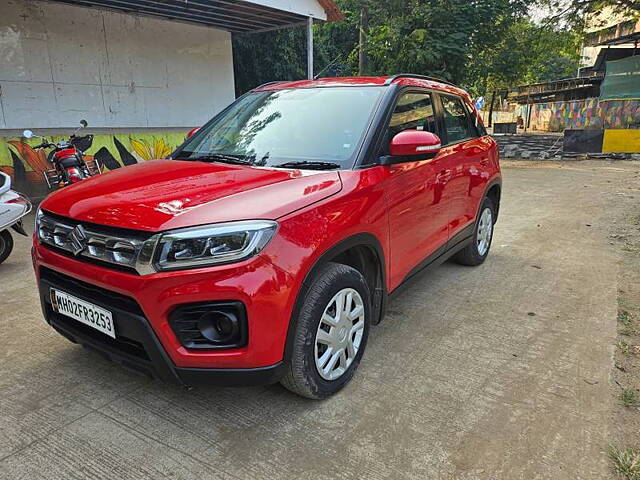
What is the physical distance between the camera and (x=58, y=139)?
780 centimetres

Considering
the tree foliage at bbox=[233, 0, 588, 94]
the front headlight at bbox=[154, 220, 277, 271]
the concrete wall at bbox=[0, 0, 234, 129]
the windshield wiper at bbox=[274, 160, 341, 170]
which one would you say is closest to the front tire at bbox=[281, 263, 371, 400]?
the front headlight at bbox=[154, 220, 277, 271]

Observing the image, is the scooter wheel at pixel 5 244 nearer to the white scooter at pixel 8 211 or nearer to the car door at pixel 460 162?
the white scooter at pixel 8 211

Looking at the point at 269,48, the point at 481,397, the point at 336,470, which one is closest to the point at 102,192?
the point at 336,470

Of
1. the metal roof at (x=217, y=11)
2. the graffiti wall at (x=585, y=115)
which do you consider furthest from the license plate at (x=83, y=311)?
the graffiti wall at (x=585, y=115)

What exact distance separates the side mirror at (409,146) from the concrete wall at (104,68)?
30.2 ft

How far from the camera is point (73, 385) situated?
2641mm

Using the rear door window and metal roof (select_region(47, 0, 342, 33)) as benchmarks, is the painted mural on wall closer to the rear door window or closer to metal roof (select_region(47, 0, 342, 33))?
metal roof (select_region(47, 0, 342, 33))

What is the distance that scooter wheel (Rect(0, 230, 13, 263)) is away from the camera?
4.76 metres

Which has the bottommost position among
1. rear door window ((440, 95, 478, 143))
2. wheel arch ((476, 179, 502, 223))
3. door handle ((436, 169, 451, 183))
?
wheel arch ((476, 179, 502, 223))

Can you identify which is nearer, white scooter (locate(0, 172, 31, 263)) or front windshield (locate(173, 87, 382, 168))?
front windshield (locate(173, 87, 382, 168))

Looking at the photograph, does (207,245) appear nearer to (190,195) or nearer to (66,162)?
(190,195)

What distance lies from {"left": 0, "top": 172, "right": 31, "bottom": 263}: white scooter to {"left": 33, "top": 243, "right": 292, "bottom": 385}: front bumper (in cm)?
307

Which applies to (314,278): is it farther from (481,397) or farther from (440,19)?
(440,19)

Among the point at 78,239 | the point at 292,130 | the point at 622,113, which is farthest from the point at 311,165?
the point at 622,113
